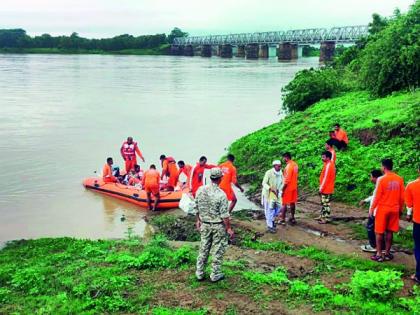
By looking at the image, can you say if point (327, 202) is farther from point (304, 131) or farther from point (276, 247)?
point (304, 131)

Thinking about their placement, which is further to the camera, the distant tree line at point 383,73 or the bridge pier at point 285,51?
the bridge pier at point 285,51

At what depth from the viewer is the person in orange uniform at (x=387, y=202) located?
7.94 meters

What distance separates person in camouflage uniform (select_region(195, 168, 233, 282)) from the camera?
722 centimetres

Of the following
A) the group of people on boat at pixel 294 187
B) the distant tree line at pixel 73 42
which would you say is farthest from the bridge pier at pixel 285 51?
the group of people on boat at pixel 294 187

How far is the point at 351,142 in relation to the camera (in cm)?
1544

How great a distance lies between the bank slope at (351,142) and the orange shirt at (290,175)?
263 centimetres

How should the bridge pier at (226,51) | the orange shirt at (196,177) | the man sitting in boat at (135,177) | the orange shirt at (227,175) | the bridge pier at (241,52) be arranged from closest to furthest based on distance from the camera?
the orange shirt at (227,175) < the orange shirt at (196,177) < the man sitting in boat at (135,177) < the bridge pier at (226,51) < the bridge pier at (241,52)

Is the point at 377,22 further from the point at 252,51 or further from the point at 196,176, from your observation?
the point at 252,51

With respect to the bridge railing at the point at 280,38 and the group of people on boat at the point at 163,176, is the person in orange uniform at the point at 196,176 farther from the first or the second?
the bridge railing at the point at 280,38

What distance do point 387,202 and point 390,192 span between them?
178 millimetres

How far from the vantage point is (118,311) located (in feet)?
22.7

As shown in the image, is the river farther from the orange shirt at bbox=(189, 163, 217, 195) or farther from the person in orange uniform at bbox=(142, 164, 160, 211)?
the orange shirt at bbox=(189, 163, 217, 195)

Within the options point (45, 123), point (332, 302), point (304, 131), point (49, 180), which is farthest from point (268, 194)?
point (45, 123)

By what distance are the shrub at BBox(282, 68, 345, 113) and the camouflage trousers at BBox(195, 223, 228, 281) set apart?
16.8 metres
